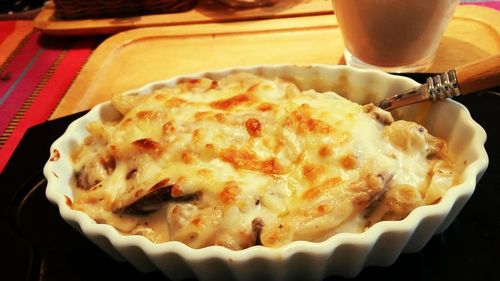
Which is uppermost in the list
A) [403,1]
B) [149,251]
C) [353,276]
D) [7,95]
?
[403,1]

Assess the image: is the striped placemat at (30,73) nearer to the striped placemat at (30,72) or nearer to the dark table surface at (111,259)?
the striped placemat at (30,72)

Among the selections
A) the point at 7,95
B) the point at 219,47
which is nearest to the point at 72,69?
the point at 7,95

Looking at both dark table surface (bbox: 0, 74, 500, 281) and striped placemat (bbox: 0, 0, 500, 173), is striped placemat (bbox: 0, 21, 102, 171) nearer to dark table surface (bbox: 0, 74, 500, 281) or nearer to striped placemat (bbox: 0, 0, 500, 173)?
striped placemat (bbox: 0, 0, 500, 173)

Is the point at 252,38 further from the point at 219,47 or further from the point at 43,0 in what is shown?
the point at 43,0

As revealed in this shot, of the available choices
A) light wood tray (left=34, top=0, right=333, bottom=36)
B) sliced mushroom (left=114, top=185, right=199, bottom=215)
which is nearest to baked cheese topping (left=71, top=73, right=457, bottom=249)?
sliced mushroom (left=114, top=185, right=199, bottom=215)

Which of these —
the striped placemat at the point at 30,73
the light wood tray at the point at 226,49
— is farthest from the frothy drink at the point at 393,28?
the striped placemat at the point at 30,73

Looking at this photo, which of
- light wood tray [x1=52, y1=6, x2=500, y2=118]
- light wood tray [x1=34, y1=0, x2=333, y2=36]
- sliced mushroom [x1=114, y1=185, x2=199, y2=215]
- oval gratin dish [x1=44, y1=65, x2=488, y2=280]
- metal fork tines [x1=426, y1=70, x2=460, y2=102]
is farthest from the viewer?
light wood tray [x1=34, y1=0, x2=333, y2=36]

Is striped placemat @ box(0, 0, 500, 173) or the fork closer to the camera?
the fork

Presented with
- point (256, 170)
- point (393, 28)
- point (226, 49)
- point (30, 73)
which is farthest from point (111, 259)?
point (30, 73)
